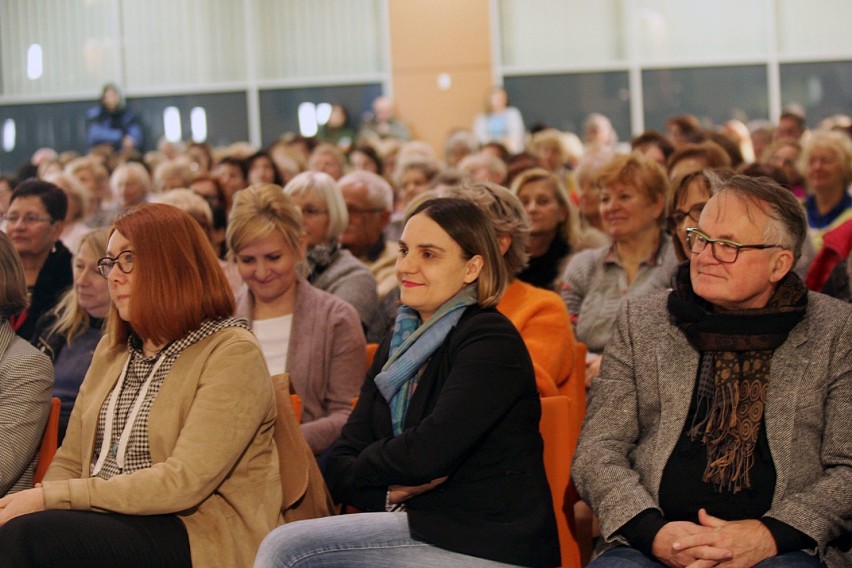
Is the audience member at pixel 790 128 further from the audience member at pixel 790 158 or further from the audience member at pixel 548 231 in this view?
the audience member at pixel 548 231

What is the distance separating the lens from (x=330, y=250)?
4.32 m

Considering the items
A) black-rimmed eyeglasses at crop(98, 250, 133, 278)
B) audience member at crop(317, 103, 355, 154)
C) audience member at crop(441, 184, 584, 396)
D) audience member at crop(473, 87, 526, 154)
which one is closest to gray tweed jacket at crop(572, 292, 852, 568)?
audience member at crop(441, 184, 584, 396)

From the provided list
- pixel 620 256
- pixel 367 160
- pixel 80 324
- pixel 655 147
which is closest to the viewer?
pixel 80 324

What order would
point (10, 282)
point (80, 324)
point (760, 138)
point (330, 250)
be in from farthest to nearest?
1. point (760, 138)
2. point (330, 250)
3. point (80, 324)
4. point (10, 282)

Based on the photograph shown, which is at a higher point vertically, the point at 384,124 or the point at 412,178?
the point at 384,124

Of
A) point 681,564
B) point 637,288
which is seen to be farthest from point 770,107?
point 681,564

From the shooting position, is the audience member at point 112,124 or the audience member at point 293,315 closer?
the audience member at point 293,315

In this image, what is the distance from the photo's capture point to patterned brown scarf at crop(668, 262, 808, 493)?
243 centimetres

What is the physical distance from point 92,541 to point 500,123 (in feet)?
33.3

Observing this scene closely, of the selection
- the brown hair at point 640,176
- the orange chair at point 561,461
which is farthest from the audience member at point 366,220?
the orange chair at point 561,461

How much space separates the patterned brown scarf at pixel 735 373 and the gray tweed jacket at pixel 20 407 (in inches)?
64.5

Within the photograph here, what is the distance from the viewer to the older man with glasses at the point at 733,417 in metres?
2.34

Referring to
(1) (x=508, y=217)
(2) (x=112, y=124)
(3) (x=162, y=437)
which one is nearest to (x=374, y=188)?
(1) (x=508, y=217)

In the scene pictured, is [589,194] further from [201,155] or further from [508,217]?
[201,155]
